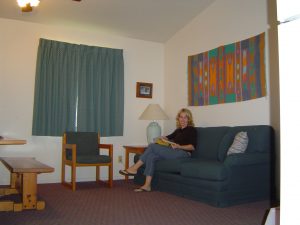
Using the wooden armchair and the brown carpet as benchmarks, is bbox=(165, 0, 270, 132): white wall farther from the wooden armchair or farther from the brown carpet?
the wooden armchair

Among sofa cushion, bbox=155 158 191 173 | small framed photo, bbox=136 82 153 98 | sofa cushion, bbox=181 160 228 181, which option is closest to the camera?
sofa cushion, bbox=181 160 228 181

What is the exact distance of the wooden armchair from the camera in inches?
170

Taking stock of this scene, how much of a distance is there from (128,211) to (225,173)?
40.2 inches

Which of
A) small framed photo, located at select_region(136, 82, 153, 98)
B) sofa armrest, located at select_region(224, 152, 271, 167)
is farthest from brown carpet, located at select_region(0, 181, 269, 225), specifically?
small framed photo, located at select_region(136, 82, 153, 98)

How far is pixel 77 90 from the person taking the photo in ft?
16.7

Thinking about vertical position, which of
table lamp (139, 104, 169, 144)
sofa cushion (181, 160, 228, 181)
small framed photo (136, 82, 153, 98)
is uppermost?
small framed photo (136, 82, 153, 98)

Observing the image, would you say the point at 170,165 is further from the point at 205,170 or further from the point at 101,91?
the point at 101,91

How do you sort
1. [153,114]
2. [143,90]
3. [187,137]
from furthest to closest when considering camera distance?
[143,90] → [153,114] → [187,137]

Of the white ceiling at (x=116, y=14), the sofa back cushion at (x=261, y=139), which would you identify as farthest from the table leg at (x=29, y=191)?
the white ceiling at (x=116, y=14)

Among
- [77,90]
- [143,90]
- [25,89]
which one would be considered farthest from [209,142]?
[25,89]

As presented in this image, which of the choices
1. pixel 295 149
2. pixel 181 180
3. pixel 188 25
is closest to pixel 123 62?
pixel 188 25

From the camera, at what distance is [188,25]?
5.32 meters

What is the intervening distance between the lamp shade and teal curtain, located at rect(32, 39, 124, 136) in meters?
0.41

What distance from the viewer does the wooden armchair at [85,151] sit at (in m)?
4.32
